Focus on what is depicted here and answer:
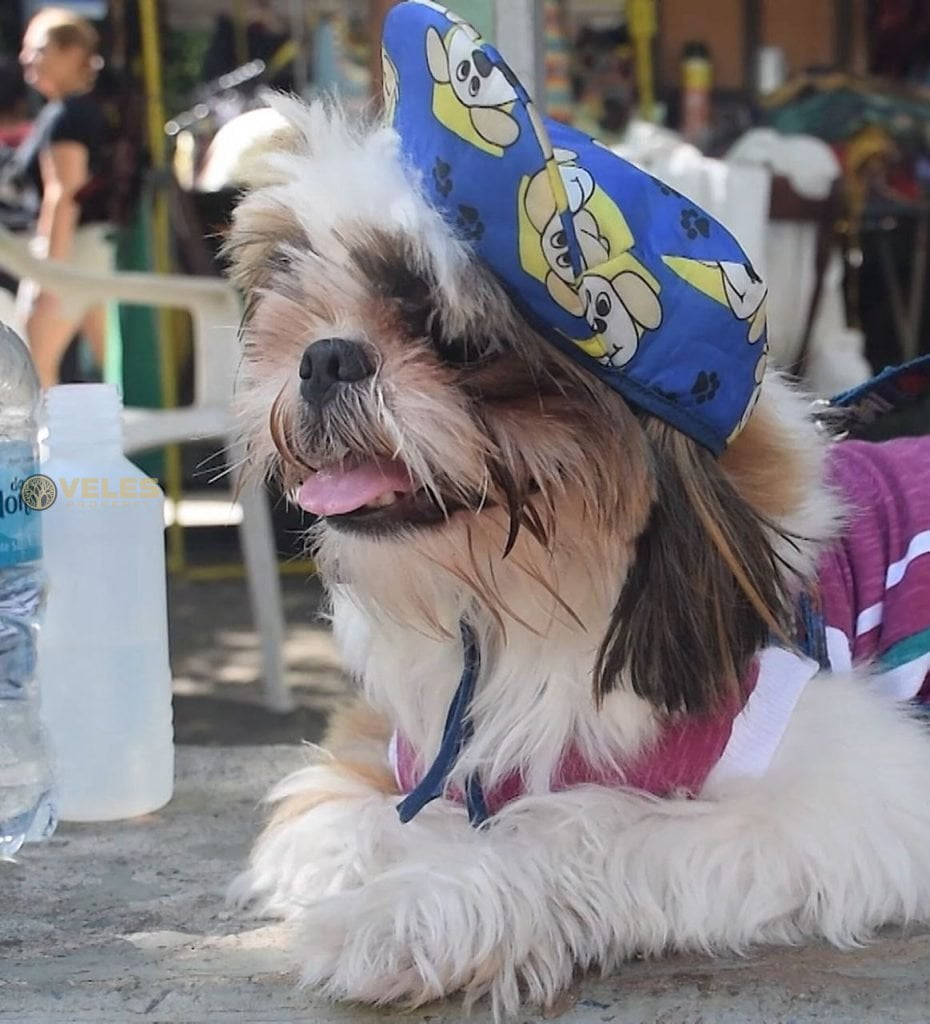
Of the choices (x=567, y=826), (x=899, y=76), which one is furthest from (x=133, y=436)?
(x=899, y=76)

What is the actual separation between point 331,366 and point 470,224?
230 mm

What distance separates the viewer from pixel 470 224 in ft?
5.39

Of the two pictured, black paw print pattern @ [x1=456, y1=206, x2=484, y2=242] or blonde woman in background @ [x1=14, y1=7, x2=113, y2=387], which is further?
blonde woman in background @ [x1=14, y1=7, x2=113, y2=387]

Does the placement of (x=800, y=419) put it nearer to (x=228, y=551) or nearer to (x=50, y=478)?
(x=50, y=478)

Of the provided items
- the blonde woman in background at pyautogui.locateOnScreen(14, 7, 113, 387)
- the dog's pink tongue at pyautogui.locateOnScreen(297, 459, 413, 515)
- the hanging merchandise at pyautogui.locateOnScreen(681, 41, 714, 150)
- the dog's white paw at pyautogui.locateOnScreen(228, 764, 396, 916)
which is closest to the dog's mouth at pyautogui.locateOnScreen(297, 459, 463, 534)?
the dog's pink tongue at pyautogui.locateOnScreen(297, 459, 413, 515)

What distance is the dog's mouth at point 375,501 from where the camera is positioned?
1758 millimetres

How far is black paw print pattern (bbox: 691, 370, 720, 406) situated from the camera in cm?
175

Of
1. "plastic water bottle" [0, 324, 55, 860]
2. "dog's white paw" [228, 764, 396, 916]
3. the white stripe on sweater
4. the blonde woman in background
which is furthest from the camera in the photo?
the blonde woman in background

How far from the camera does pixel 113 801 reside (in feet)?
8.45

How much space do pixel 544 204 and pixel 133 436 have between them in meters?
2.84

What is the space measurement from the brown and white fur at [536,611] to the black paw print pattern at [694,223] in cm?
23

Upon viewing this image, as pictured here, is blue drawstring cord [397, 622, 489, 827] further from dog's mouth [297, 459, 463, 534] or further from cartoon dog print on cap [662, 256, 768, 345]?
cartoon dog print on cap [662, 256, 768, 345]

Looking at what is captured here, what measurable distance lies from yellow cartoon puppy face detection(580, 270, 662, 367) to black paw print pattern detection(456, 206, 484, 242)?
13 centimetres

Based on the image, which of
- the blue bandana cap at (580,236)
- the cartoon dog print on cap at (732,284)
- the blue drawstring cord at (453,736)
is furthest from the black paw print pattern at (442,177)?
the blue drawstring cord at (453,736)
